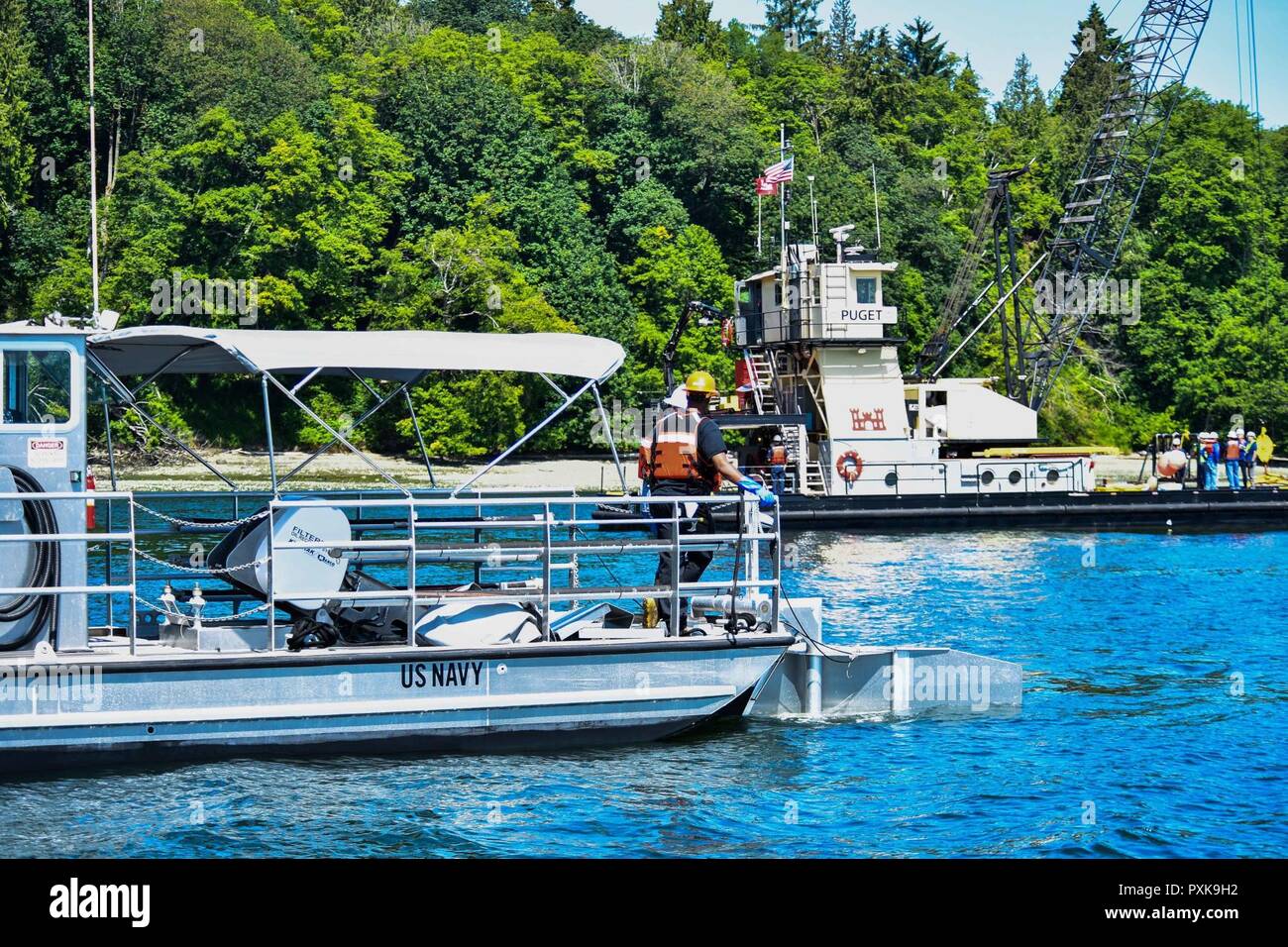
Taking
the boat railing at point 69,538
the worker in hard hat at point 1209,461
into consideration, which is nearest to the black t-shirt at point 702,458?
the boat railing at point 69,538

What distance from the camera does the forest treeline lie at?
172 feet

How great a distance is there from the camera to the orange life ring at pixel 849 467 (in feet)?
121

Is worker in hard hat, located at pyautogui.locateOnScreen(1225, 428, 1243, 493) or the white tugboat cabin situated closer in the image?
the white tugboat cabin

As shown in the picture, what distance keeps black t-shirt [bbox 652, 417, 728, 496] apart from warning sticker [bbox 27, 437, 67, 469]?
4.98 meters

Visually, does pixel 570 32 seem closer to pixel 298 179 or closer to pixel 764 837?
pixel 298 179

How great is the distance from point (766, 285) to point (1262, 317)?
3580 cm

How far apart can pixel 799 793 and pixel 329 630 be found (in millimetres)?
3825

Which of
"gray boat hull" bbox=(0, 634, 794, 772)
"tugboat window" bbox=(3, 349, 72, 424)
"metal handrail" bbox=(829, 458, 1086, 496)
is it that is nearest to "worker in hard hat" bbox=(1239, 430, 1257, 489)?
"metal handrail" bbox=(829, 458, 1086, 496)

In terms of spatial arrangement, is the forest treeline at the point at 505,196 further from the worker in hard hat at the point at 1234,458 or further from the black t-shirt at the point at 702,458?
the black t-shirt at the point at 702,458

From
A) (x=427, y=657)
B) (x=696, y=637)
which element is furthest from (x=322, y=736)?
(x=696, y=637)

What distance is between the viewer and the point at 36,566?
1088 centimetres

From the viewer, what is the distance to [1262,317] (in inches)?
2635

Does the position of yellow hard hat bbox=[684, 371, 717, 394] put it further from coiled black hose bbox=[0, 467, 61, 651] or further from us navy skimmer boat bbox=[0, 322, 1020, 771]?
coiled black hose bbox=[0, 467, 61, 651]
